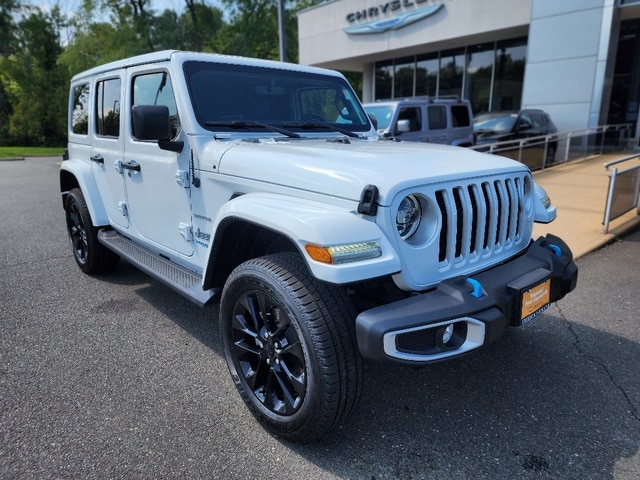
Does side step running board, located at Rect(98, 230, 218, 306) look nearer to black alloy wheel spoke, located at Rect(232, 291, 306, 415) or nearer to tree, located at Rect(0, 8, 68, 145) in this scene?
black alloy wheel spoke, located at Rect(232, 291, 306, 415)

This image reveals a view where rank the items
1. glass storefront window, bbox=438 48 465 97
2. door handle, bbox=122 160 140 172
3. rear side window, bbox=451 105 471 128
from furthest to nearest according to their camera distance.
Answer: glass storefront window, bbox=438 48 465 97 < rear side window, bbox=451 105 471 128 < door handle, bbox=122 160 140 172

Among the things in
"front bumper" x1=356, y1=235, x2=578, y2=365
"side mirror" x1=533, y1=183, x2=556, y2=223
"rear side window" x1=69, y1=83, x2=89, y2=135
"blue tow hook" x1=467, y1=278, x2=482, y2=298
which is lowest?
"front bumper" x1=356, y1=235, x2=578, y2=365

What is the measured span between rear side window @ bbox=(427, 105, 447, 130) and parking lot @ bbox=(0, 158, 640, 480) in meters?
7.04

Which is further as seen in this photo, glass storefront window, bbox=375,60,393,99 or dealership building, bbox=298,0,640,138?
glass storefront window, bbox=375,60,393,99

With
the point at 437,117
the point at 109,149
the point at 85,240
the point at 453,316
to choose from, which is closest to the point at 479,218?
the point at 453,316

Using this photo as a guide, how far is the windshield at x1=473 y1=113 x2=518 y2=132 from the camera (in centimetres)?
1230

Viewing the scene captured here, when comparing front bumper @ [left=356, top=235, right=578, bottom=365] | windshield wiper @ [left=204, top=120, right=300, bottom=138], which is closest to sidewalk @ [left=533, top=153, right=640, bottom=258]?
front bumper @ [left=356, top=235, right=578, bottom=365]

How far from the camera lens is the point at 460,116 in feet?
36.4

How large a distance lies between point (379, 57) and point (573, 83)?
31.2 feet

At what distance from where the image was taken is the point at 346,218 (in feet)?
6.98

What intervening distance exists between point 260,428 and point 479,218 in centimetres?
163

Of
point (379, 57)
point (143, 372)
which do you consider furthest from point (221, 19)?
point (143, 372)

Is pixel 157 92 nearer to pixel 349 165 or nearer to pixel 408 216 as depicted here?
pixel 349 165

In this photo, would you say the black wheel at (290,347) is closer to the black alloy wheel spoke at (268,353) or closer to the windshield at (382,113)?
the black alloy wheel spoke at (268,353)
